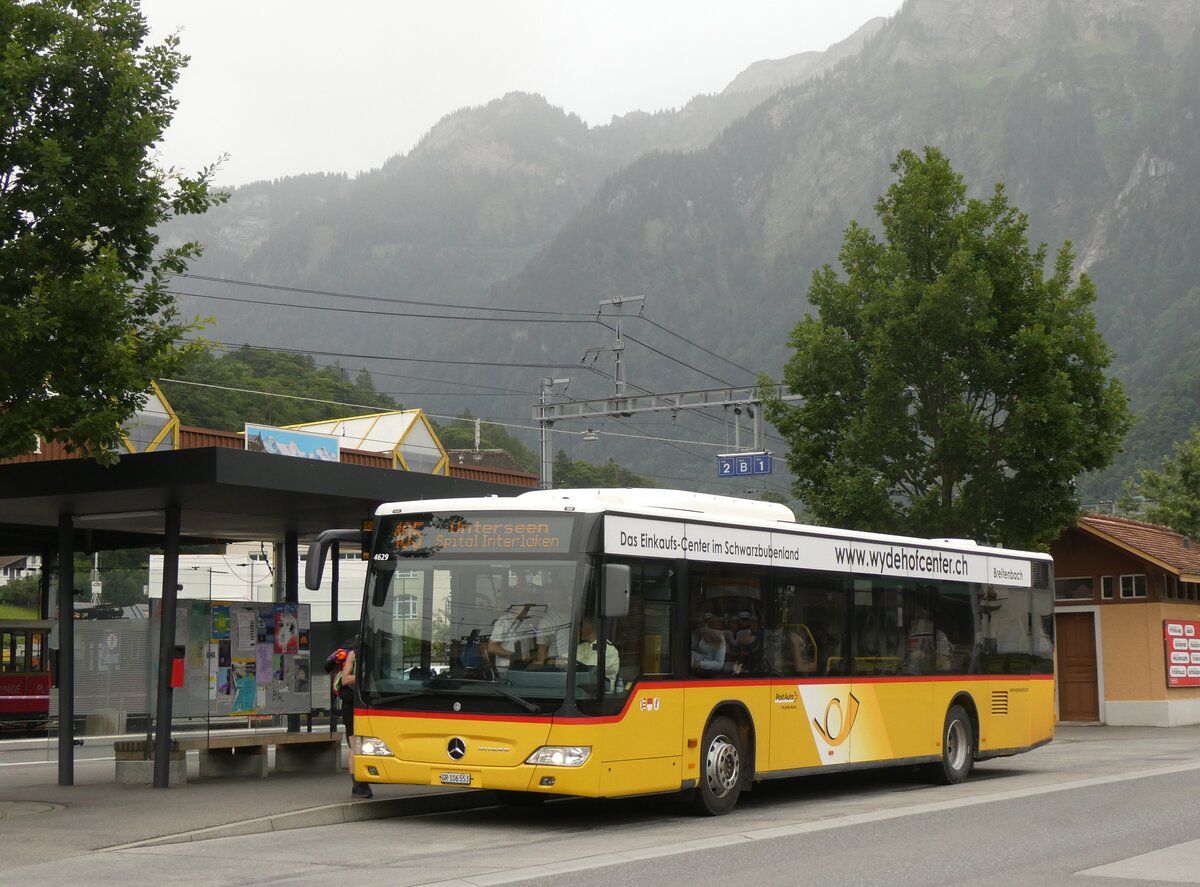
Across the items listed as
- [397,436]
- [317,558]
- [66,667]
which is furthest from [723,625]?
[397,436]

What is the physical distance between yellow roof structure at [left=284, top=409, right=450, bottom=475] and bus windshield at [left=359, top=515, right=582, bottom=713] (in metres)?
41.6

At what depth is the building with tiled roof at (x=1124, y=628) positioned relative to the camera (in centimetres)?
3328

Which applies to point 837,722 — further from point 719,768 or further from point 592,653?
point 592,653

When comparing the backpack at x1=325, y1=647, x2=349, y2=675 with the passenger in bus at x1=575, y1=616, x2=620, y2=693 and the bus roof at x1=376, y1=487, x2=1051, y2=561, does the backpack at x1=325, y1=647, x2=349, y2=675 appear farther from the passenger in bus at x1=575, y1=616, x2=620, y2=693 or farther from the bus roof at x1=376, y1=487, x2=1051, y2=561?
the passenger in bus at x1=575, y1=616, x2=620, y2=693

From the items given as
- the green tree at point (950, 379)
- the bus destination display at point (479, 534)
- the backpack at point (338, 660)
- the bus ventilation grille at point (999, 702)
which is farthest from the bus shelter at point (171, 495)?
the green tree at point (950, 379)

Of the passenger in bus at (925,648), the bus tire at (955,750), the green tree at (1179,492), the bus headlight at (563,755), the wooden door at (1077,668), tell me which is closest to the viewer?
the bus headlight at (563,755)

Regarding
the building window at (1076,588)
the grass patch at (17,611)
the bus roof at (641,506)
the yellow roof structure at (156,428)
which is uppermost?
the yellow roof structure at (156,428)

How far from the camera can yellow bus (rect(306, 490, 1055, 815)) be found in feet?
42.1

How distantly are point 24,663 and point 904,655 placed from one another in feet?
72.6

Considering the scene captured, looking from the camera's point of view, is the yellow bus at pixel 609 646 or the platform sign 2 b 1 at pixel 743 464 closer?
the yellow bus at pixel 609 646

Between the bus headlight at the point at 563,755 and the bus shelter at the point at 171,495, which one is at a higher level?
the bus shelter at the point at 171,495

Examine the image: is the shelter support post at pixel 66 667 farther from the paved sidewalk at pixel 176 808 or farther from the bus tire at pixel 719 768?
the bus tire at pixel 719 768

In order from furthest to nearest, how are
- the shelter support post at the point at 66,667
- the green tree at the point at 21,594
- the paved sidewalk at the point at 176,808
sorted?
the green tree at the point at 21,594 → the shelter support post at the point at 66,667 → the paved sidewalk at the point at 176,808

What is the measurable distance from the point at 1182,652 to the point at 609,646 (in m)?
24.8
